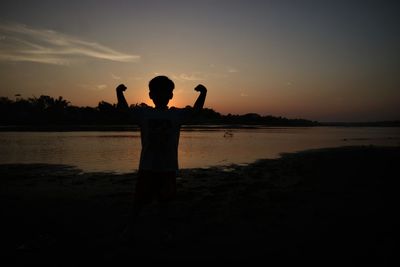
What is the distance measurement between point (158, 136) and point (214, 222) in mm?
2133

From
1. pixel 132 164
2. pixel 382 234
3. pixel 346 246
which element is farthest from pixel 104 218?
pixel 132 164

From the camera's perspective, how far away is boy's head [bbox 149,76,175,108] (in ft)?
14.9

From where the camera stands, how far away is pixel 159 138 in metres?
4.46

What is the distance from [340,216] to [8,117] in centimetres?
10935

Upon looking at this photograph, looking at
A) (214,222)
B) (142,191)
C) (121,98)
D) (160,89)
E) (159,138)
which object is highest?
(160,89)

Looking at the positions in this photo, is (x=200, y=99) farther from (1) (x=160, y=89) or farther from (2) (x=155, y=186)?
(2) (x=155, y=186)

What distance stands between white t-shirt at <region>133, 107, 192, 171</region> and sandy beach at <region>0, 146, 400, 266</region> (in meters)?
1.17

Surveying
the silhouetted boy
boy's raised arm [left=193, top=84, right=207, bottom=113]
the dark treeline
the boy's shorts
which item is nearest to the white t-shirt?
the silhouetted boy

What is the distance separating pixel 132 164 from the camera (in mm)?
15477

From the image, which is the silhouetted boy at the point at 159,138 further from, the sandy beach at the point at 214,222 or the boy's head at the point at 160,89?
the sandy beach at the point at 214,222

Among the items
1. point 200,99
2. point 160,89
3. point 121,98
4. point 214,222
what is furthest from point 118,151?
point 200,99

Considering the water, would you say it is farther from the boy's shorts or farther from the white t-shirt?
the white t-shirt

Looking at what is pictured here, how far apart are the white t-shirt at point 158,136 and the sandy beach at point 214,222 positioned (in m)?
1.17

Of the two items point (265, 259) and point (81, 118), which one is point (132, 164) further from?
point (81, 118)
